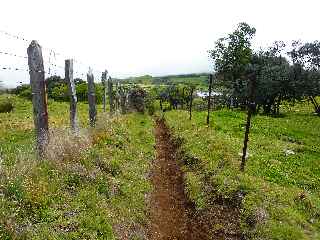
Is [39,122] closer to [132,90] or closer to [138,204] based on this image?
[138,204]

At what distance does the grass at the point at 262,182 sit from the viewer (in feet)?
41.5

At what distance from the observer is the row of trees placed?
63.6 meters

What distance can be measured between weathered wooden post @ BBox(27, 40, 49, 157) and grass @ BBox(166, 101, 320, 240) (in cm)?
585

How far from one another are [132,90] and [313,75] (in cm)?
2843

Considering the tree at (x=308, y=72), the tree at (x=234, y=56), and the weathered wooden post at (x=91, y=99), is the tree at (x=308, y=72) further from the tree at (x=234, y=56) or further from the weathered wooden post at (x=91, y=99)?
the weathered wooden post at (x=91, y=99)

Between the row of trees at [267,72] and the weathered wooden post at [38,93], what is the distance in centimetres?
4063

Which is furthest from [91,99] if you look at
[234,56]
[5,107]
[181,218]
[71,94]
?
[234,56]

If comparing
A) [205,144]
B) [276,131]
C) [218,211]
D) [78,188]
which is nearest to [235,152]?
[205,144]

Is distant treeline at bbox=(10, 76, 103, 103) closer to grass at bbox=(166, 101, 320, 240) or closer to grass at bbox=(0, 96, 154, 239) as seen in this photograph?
grass at bbox=(166, 101, 320, 240)

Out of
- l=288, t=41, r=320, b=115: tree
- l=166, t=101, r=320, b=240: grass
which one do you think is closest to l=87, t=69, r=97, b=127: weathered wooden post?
l=166, t=101, r=320, b=240: grass

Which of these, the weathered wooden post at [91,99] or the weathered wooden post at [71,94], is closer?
the weathered wooden post at [71,94]

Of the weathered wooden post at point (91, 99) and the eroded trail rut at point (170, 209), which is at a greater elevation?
the weathered wooden post at point (91, 99)

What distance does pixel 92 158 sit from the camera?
14.0 metres

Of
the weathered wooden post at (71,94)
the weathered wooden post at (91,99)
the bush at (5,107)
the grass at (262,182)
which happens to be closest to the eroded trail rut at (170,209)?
the grass at (262,182)
